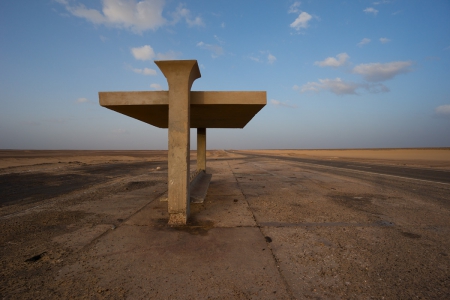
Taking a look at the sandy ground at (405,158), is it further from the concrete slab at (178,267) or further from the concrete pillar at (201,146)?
the concrete slab at (178,267)

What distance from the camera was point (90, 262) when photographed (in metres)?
3.20

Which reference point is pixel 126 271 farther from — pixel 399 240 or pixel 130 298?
pixel 399 240

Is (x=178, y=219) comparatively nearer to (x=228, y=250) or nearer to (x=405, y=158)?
(x=228, y=250)

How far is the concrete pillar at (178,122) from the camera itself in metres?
4.66

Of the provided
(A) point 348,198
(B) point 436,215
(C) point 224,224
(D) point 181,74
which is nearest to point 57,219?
(C) point 224,224

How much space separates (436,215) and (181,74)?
698 cm

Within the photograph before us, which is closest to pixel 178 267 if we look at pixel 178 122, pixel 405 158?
pixel 178 122

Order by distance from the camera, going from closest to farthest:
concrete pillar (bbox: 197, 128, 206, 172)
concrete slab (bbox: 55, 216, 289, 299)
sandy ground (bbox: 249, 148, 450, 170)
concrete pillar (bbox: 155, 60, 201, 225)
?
concrete slab (bbox: 55, 216, 289, 299) → concrete pillar (bbox: 155, 60, 201, 225) → concrete pillar (bbox: 197, 128, 206, 172) → sandy ground (bbox: 249, 148, 450, 170)

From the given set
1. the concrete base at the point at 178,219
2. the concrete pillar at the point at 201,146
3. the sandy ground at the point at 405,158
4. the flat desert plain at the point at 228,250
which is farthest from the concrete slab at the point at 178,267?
the sandy ground at the point at 405,158

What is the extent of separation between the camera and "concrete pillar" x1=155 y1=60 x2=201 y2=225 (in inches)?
183

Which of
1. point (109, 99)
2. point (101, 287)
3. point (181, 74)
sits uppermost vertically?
point (181, 74)

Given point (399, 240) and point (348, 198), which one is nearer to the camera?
point (399, 240)

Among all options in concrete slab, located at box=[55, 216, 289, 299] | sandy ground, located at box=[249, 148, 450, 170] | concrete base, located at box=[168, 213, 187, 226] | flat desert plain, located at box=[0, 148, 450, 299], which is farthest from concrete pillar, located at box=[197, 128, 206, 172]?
sandy ground, located at box=[249, 148, 450, 170]

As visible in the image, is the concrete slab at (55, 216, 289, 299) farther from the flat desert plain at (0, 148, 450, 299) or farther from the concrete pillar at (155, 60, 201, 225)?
the concrete pillar at (155, 60, 201, 225)
